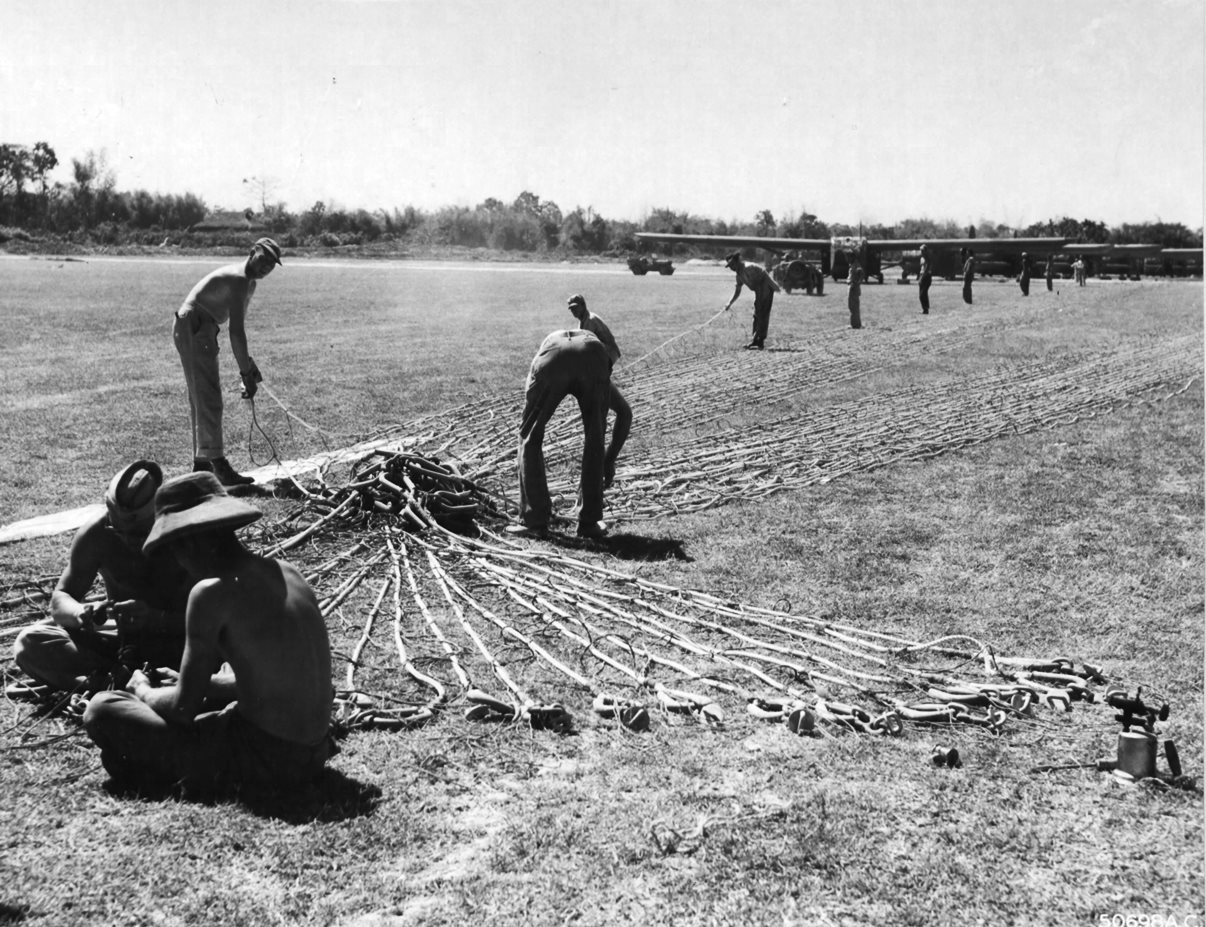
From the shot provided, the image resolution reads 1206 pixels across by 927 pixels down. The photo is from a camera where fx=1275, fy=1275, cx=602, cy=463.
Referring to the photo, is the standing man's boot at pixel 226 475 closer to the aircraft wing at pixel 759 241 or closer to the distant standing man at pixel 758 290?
the distant standing man at pixel 758 290

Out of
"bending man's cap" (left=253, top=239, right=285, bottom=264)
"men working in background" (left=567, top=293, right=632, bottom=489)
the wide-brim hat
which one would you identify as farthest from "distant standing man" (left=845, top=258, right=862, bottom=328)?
the wide-brim hat

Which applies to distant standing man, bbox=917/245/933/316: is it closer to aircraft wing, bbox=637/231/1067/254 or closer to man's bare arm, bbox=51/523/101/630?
aircraft wing, bbox=637/231/1067/254

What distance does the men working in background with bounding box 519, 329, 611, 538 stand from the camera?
27.9 feet

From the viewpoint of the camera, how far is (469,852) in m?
4.15

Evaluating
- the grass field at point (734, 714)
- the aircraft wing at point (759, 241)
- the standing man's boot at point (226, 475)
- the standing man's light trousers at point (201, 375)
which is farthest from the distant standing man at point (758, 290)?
the aircraft wing at point (759, 241)

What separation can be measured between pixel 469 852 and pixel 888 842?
1401 millimetres

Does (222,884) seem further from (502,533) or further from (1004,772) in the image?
(502,533)

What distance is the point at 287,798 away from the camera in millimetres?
4461

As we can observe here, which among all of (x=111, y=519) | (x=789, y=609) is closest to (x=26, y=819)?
(x=111, y=519)

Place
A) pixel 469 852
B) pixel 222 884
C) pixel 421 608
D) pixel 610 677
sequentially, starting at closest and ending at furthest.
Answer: pixel 222 884 < pixel 469 852 < pixel 610 677 < pixel 421 608

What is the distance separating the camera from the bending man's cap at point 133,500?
16.4 feet

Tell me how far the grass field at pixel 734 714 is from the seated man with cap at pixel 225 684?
14 centimetres

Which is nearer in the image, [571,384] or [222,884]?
[222,884]

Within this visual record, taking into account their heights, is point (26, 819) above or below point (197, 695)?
below
